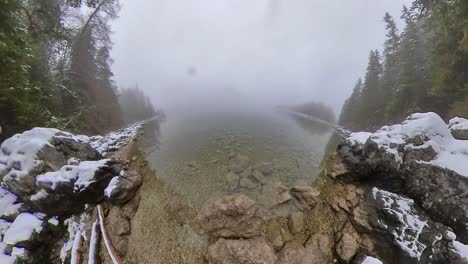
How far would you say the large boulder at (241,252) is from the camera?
19.2 ft

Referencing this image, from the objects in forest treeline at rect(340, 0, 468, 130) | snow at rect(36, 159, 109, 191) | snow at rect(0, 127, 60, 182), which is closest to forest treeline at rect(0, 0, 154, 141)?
snow at rect(0, 127, 60, 182)

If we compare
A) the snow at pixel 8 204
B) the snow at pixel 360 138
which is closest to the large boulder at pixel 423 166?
the snow at pixel 360 138

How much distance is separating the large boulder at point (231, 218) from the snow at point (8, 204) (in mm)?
6404

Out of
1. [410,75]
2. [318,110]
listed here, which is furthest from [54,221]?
[318,110]

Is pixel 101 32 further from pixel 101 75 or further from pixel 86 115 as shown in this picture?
pixel 86 115

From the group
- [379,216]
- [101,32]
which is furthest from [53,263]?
[101,32]

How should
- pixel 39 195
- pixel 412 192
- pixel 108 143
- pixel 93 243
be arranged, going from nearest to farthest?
pixel 93 243 < pixel 412 192 < pixel 39 195 < pixel 108 143

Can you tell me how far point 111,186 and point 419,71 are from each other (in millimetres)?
26330

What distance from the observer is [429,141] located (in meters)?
7.14

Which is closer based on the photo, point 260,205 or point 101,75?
point 260,205

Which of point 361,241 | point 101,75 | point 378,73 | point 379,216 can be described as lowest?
point 361,241

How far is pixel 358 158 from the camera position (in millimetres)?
8602

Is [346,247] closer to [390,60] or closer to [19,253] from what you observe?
[19,253]

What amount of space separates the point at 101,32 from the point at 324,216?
896 inches
